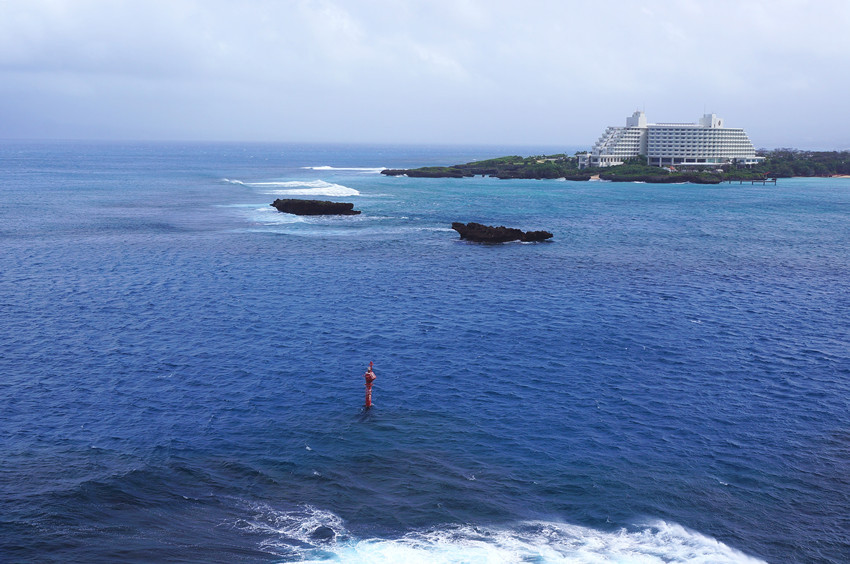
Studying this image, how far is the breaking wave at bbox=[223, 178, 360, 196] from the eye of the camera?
138938 mm

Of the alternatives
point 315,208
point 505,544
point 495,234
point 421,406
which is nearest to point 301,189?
point 315,208

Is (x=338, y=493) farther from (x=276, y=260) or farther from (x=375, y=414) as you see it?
(x=276, y=260)

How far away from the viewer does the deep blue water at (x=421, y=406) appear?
25188 mm

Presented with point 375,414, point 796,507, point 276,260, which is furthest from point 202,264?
point 796,507

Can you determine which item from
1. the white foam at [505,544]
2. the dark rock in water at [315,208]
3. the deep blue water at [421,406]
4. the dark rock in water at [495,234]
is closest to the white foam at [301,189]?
the dark rock in water at [315,208]

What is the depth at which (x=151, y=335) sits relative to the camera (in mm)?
45844

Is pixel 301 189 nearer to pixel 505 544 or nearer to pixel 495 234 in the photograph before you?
pixel 495 234

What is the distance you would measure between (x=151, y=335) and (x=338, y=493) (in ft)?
77.4

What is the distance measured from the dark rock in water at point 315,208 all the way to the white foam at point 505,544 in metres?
85.2

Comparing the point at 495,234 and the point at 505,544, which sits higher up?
the point at 495,234

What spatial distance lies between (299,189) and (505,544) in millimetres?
129005

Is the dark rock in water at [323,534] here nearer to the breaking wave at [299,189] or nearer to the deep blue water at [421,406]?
the deep blue water at [421,406]

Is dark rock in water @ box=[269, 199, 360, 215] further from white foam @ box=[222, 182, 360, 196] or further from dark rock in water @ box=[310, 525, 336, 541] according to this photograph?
dark rock in water @ box=[310, 525, 336, 541]

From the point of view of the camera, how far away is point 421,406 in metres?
35.7
